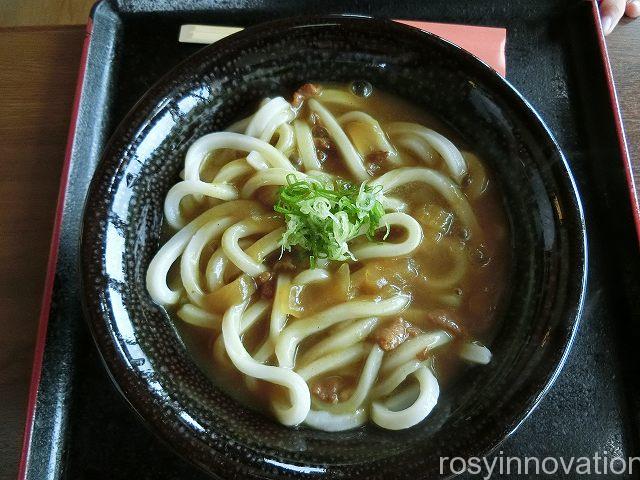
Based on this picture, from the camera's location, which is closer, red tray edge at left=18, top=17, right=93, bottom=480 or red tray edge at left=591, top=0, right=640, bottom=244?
red tray edge at left=18, top=17, right=93, bottom=480

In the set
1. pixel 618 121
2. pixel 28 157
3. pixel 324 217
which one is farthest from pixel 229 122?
pixel 618 121

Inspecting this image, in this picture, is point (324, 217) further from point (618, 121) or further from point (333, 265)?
point (618, 121)

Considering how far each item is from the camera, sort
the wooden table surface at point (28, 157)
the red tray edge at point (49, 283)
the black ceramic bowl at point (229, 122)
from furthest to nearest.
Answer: the wooden table surface at point (28, 157)
the red tray edge at point (49, 283)
the black ceramic bowl at point (229, 122)

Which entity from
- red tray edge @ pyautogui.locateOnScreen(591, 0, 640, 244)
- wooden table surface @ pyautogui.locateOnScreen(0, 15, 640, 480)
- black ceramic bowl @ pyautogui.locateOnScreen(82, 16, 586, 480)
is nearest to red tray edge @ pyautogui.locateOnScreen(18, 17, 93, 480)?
wooden table surface @ pyautogui.locateOnScreen(0, 15, 640, 480)

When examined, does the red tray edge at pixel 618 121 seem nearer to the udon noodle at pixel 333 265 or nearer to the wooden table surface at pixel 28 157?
the wooden table surface at pixel 28 157

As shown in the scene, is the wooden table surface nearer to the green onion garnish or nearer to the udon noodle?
the udon noodle

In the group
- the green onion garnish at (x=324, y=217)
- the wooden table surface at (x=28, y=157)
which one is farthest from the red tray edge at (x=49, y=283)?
the green onion garnish at (x=324, y=217)

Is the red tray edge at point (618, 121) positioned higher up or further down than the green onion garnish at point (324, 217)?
higher up
